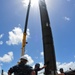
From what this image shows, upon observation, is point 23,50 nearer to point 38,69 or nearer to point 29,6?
point 29,6

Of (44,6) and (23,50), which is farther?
(23,50)

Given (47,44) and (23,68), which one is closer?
(23,68)

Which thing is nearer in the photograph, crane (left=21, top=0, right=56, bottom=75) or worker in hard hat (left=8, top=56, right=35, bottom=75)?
worker in hard hat (left=8, top=56, right=35, bottom=75)

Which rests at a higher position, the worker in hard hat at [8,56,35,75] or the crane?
the crane

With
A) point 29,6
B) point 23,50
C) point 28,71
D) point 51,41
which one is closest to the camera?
point 28,71

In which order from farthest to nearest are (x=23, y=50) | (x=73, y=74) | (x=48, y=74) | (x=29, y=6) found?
(x=29, y=6) < (x=23, y=50) < (x=73, y=74) < (x=48, y=74)

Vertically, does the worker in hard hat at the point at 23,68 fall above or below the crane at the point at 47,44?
below

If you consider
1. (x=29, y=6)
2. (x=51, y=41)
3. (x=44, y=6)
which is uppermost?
(x=29, y=6)

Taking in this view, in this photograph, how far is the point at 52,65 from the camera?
296 inches

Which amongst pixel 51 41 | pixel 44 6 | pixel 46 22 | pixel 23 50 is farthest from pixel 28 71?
pixel 23 50

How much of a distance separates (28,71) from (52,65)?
1402 mm

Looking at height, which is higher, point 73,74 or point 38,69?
point 73,74

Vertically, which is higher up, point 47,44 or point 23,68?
point 47,44

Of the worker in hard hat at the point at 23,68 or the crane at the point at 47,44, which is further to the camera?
the crane at the point at 47,44
